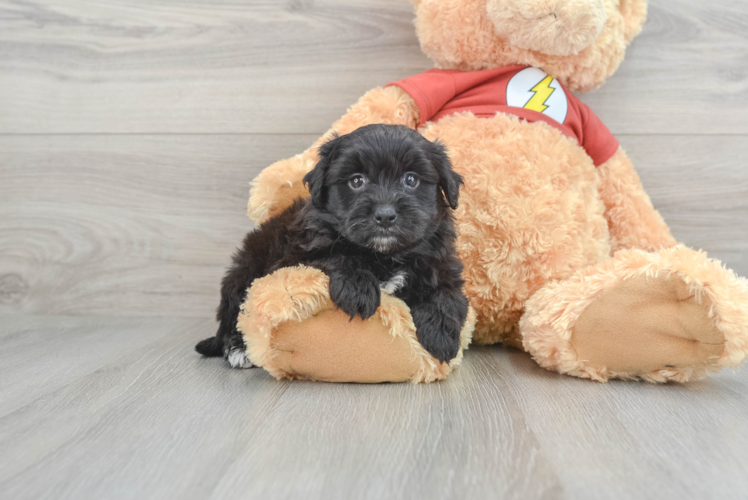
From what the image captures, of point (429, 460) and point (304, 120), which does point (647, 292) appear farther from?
point (304, 120)

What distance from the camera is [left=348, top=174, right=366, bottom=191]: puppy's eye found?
1173 mm

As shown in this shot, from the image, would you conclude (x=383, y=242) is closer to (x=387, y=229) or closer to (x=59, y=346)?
(x=387, y=229)

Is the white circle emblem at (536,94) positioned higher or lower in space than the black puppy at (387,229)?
higher

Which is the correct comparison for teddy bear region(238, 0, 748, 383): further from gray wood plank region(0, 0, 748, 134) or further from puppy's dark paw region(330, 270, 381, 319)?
gray wood plank region(0, 0, 748, 134)

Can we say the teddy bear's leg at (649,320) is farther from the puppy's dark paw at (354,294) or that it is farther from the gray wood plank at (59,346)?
the gray wood plank at (59,346)

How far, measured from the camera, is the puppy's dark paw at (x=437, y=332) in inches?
46.4

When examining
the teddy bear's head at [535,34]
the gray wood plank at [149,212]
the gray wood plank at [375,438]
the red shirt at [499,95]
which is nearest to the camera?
the gray wood plank at [375,438]

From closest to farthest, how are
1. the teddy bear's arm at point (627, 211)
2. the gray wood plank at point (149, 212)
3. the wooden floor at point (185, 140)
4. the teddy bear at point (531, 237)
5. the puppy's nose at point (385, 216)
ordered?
the puppy's nose at point (385, 216), the teddy bear at point (531, 237), the teddy bear's arm at point (627, 211), the wooden floor at point (185, 140), the gray wood plank at point (149, 212)

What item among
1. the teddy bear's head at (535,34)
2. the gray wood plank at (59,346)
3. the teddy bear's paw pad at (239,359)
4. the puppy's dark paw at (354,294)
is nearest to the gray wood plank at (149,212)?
the gray wood plank at (59,346)

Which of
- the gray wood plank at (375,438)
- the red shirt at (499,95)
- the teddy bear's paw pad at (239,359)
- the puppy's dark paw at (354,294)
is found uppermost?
the red shirt at (499,95)

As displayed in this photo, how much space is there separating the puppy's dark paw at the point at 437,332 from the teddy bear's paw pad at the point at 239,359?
495 mm

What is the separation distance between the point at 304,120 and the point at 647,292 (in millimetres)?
1268

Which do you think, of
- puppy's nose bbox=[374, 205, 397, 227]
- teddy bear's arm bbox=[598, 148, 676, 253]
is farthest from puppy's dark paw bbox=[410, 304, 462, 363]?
teddy bear's arm bbox=[598, 148, 676, 253]

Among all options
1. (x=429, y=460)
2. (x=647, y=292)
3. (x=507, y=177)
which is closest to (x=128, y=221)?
(x=507, y=177)
